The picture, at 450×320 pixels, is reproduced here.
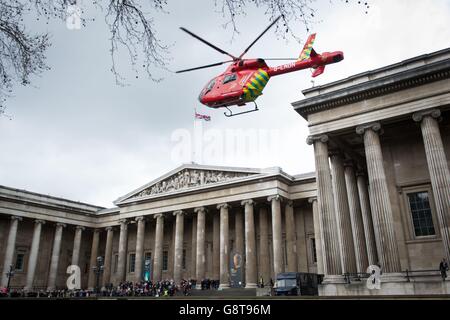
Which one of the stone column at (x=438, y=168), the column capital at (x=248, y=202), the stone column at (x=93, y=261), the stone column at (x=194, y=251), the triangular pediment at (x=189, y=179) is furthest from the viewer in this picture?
the stone column at (x=93, y=261)

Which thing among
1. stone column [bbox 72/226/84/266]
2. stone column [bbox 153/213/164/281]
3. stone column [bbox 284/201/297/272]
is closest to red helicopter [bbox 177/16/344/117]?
stone column [bbox 284/201/297/272]

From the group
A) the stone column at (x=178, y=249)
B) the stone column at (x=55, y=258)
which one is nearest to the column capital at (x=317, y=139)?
the stone column at (x=178, y=249)

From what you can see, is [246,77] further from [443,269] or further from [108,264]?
[108,264]

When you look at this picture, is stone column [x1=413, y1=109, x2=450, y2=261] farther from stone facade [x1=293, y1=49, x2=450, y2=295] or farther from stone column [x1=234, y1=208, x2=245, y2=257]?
stone column [x1=234, y1=208, x2=245, y2=257]

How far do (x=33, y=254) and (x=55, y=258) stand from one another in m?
3.06

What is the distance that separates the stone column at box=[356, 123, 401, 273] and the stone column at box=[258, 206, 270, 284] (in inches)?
700

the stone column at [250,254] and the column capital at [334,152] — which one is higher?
the column capital at [334,152]

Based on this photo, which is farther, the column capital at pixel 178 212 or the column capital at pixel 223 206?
the column capital at pixel 178 212

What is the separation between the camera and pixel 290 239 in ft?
129

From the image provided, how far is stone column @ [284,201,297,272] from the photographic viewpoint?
38781mm

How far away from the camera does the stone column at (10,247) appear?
4259 cm

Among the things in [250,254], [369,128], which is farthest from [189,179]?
[369,128]

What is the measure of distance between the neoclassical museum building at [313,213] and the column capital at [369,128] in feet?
0.21

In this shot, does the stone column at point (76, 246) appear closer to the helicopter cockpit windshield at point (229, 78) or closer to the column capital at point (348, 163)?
the column capital at point (348, 163)
